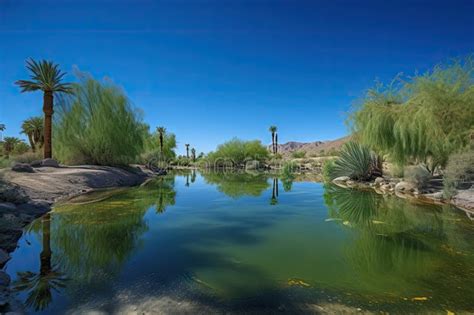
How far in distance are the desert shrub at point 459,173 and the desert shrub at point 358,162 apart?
294 inches

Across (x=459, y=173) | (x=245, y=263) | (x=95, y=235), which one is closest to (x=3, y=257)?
(x=95, y=235)

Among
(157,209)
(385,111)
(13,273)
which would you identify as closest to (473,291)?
(13,273)

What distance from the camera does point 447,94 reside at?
42.9 feet

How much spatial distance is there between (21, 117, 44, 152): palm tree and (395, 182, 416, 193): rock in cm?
3931

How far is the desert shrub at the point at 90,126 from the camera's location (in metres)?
22.4

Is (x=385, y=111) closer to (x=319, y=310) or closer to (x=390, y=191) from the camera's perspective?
(x=390, y=191)

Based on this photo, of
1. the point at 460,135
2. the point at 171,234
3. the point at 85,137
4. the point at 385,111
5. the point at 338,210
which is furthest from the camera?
the point at 85,137

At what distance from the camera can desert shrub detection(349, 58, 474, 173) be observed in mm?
12883

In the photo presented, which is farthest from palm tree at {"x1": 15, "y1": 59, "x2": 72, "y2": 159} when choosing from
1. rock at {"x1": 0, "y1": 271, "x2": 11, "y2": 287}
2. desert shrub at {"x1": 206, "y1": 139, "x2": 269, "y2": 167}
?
desert shrub at {"x1": 206, "y1": 139, "x2": 269, "y2": 167}

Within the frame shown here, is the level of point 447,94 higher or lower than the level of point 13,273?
higher

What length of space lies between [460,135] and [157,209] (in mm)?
15359

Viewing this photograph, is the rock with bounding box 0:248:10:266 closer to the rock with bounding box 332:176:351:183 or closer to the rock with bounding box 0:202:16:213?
the rock with bounding box 0:202:16:213

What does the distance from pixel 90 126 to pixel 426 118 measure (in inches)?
1004

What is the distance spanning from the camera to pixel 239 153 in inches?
2039
